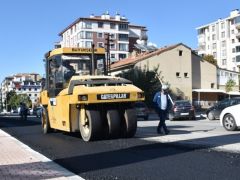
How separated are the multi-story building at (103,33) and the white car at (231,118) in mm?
93620

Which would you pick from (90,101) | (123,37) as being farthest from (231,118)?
(123,37)

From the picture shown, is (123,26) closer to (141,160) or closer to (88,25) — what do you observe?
(88,25)

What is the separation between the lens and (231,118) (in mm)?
18203

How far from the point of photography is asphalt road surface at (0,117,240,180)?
8055 millimetres

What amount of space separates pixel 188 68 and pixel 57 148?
57.7m

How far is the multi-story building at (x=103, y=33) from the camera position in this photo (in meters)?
116

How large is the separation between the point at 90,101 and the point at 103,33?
106981 mm

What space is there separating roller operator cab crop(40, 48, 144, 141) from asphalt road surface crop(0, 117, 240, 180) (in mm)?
921

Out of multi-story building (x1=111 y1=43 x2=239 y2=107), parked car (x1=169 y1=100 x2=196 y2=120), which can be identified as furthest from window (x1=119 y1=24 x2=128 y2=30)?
parked car (x1=169 y1=100 x2=196 y2=120)

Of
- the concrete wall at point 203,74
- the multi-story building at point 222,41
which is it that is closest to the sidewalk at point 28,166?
the concrete wall at point 203,74

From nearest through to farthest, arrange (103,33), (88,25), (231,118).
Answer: (231,118) → (88,25) → (103,33)

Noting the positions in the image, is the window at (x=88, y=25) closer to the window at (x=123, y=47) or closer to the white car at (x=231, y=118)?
the window at (x=123, y=47)

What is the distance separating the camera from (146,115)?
3628 cm

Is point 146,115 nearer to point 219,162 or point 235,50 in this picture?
point 219,162
